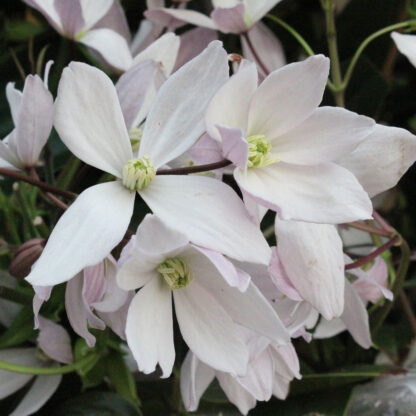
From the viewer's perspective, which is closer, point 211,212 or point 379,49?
point 211,212

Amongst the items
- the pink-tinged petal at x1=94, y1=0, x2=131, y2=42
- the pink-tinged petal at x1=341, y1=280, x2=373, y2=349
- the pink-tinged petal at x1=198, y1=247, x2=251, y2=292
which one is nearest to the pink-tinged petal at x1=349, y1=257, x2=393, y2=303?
the pink-tinged petal at x1=341, y1=280, x2=373, y2=349

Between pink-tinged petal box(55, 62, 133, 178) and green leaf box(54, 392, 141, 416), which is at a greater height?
pink-tinged petal box(55, 62, 133, 178)

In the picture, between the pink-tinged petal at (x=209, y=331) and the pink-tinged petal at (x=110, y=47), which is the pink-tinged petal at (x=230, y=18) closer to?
the pink-tinged petal at (x=110, y=47)

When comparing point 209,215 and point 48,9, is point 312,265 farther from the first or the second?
point 48,9

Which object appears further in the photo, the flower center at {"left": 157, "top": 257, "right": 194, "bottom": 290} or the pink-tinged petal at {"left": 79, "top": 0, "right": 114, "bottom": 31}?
the pink-tinged petal at {"left": 79, "top": 0, "right": 114, "bottom": 31}

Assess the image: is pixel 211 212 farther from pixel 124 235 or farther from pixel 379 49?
pixel 379 49

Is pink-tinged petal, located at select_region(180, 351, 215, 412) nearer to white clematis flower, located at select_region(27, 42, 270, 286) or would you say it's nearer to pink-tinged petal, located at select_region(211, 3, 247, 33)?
white clematis flower, located at select_region(27, 42, 270, 286)

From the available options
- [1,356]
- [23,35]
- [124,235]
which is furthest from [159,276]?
[23,35]
